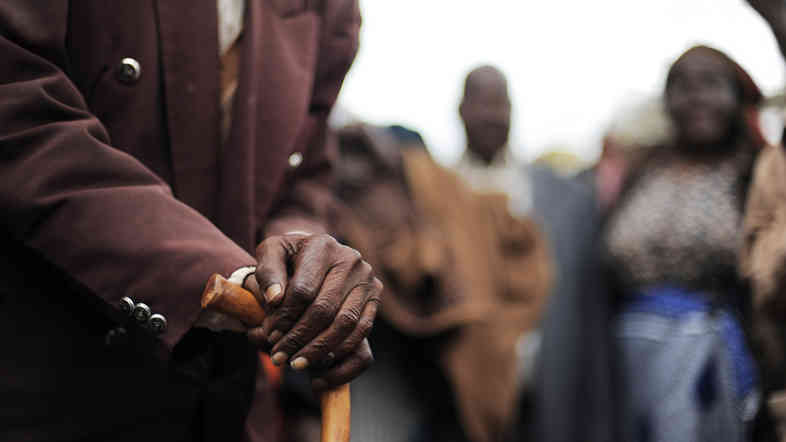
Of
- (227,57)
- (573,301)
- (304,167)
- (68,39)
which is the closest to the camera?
(68,39)

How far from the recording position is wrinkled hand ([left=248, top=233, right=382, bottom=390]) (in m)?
0.98

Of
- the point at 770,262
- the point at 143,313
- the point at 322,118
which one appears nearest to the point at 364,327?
the point at 143,313

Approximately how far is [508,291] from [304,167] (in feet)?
9.17

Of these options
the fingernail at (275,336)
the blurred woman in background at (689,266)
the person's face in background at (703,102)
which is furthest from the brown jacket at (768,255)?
the fingernail at (275,336)

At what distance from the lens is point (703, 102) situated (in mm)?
3691

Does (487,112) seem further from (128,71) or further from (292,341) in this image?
(292,341)

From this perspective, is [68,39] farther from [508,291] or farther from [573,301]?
[573,301]

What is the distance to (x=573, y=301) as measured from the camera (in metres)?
4.55

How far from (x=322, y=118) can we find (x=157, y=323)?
0.64 meters

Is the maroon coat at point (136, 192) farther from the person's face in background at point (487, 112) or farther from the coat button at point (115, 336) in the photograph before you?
the person's face in background at point (487, 112)

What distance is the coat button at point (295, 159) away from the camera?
149 centimetres

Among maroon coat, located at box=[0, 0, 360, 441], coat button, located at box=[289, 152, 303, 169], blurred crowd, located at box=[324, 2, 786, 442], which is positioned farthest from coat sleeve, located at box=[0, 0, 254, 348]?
blurred crowd, located at box=[324, 2, 786, 442]

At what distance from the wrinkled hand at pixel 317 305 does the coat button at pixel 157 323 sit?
109 millimetres

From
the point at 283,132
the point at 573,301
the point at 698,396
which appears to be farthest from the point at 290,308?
the point at 573,301
